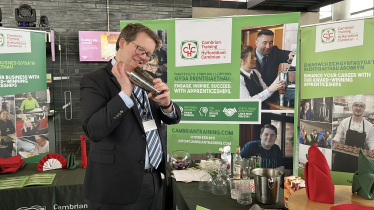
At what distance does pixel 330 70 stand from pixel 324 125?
62cm

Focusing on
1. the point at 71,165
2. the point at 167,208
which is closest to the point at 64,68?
the point at 71,165

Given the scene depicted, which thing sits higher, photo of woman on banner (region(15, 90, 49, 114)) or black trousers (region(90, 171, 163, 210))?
photo of woman on banner (region(15, 90, 49, 114))

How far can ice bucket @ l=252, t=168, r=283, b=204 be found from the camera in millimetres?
1666

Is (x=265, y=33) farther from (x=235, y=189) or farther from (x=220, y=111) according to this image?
(x=235, y=189)

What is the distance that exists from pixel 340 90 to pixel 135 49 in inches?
99.8

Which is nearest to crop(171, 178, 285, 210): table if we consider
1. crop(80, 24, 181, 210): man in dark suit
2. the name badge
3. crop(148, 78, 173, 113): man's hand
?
crop(80, 24, 181, 210): man in dark suit

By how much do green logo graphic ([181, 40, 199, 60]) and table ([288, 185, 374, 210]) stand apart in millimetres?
1840

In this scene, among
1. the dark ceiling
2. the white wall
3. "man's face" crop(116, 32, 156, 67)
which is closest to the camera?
"man's face" crop(116, 32, 156, 67)

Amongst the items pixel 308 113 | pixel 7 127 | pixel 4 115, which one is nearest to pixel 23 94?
pixel 4 115

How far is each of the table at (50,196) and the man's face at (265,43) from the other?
83.7 inches

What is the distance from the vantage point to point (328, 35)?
3.06 metres

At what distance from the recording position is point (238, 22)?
2.90m

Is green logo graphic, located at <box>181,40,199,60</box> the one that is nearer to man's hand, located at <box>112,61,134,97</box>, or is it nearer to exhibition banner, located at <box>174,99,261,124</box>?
exhibition banner, located at <box>174,99,261,124</box>

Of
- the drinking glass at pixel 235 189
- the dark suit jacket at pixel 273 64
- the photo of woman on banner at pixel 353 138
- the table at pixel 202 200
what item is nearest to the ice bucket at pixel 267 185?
the table at pixel 202 200
